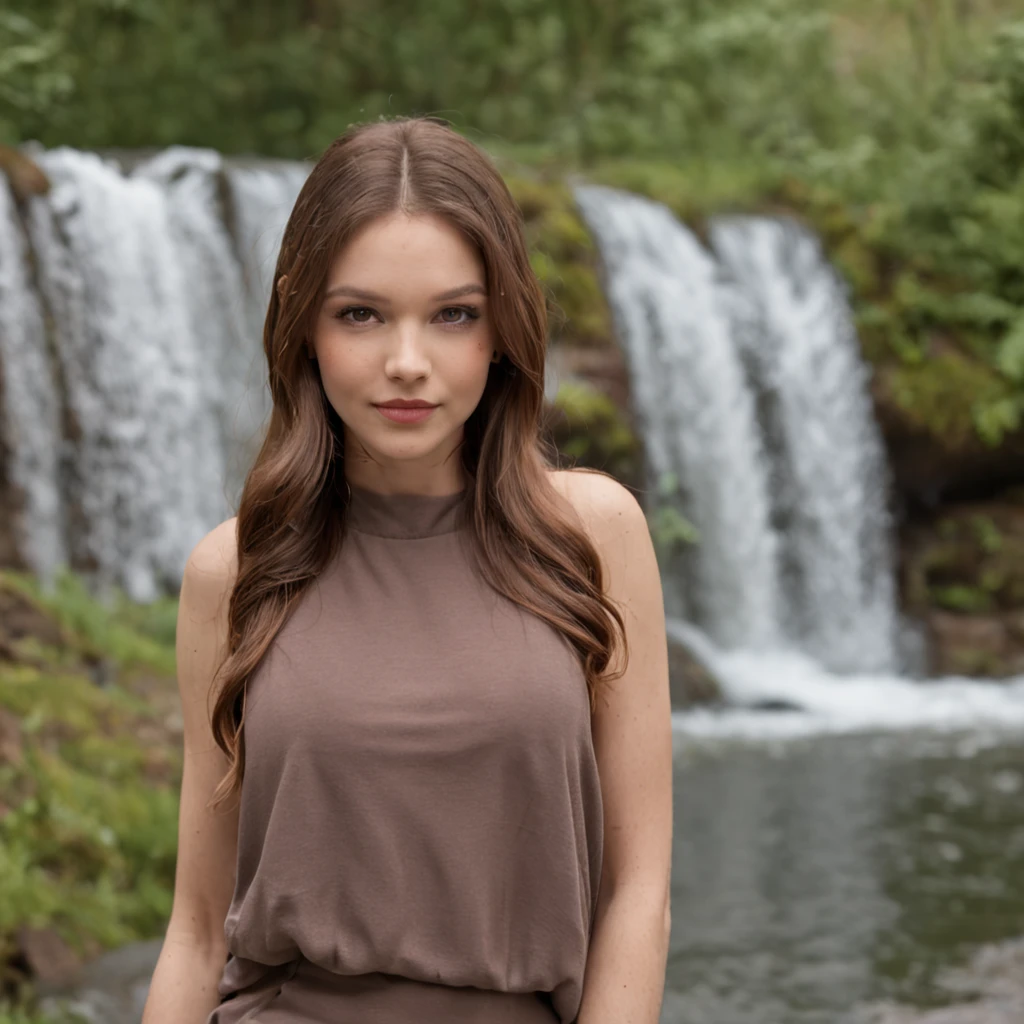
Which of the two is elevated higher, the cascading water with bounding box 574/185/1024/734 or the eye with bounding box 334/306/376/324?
the eye with bounding box 334/306/376/324

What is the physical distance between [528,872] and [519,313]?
68cm

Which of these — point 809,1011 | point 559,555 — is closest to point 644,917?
point 559,555

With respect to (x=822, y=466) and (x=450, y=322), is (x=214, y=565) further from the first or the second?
(x=822, y=466)

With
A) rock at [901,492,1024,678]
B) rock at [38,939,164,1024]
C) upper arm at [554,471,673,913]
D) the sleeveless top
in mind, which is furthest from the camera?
rock at [901,492,1024,678]

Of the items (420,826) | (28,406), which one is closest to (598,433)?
(28,406)

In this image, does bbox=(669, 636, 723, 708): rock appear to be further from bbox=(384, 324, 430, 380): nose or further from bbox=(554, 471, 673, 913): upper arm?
bbox=(384, 324, 430, 380): nose

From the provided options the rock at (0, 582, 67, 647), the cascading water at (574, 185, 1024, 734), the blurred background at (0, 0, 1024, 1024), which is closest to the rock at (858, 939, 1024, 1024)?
the blurred background at (0, 0, 1024, 1024)

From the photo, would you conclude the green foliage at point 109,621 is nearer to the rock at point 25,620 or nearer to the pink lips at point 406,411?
the rock at point 25,620

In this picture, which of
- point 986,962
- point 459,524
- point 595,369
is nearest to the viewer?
point 459,524

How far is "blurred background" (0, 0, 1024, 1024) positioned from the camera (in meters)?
6.35

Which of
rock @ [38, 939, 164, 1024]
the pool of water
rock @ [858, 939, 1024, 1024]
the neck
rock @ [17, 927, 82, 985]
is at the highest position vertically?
the neck

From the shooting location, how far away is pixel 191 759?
6.71 ft

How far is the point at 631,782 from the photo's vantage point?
1979mm

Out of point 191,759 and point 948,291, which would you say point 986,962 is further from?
point 948,291
